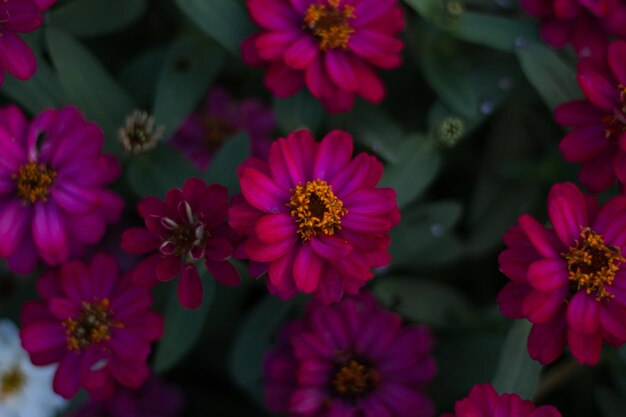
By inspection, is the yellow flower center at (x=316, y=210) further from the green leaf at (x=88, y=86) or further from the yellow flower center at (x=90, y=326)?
the green leaf at (x=88, y=86)

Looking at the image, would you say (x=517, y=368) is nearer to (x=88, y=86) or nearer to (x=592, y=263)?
(x=592, y=263)

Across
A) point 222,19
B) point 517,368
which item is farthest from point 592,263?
point 222,19

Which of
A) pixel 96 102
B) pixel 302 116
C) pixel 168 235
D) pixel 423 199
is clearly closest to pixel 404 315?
pixel 423 199

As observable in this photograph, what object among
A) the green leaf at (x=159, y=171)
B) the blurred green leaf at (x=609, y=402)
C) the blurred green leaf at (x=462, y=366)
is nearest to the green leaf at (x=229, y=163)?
the green leaf at (x=159, y=171)

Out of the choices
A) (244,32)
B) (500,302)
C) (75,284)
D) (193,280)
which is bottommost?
(75,284)

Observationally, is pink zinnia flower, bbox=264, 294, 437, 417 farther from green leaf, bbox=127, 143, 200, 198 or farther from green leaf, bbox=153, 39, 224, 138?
green leaf, bbox=153, 39, 224, 138

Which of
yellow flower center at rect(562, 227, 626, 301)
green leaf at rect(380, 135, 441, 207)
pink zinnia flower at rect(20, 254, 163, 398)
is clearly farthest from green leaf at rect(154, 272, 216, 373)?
yellow flower center at rect(562, 227, 626, 301)

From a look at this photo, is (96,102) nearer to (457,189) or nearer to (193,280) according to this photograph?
(193,280)

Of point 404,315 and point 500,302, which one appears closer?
point 500,302
